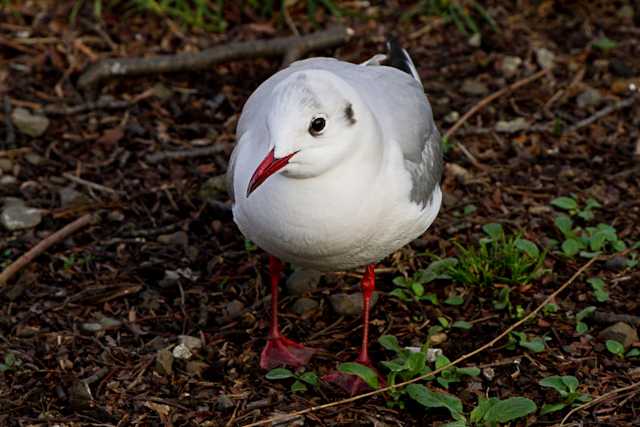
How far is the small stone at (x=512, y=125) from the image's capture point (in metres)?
6.00

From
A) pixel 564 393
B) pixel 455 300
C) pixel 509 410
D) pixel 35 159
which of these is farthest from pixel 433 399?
pixel 35 159

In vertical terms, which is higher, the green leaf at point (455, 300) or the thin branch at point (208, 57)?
the thin branch at point (208, 57)

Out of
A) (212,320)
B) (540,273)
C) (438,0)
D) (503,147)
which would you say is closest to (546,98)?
(503,147)

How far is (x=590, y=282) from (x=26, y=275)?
8.59 feet

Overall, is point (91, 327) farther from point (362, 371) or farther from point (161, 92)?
point (161, 92)

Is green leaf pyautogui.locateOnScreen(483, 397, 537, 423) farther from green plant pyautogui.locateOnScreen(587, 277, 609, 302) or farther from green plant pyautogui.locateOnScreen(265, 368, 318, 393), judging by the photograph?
green plant pyautogui.locateOnScreen(587, 277, 609, 302)

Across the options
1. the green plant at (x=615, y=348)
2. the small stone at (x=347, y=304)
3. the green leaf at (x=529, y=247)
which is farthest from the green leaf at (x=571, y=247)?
the small stone at (x=347, y=304)

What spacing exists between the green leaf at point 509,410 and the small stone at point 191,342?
1.31 meters

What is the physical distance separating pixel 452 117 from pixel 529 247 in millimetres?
1559

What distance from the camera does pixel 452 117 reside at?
610cm

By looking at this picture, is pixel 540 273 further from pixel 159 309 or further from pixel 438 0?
pixel 438 0

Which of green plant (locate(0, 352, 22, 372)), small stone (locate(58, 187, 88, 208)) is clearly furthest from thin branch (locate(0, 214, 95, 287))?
green plant (locate(0, 352, 22, 372))

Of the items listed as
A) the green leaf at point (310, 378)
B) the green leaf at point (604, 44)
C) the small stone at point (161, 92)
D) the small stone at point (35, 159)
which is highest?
the small stone at point (161, 92)

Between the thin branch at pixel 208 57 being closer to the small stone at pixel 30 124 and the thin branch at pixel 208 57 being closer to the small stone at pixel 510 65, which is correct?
the small stone at pixel 30 124
